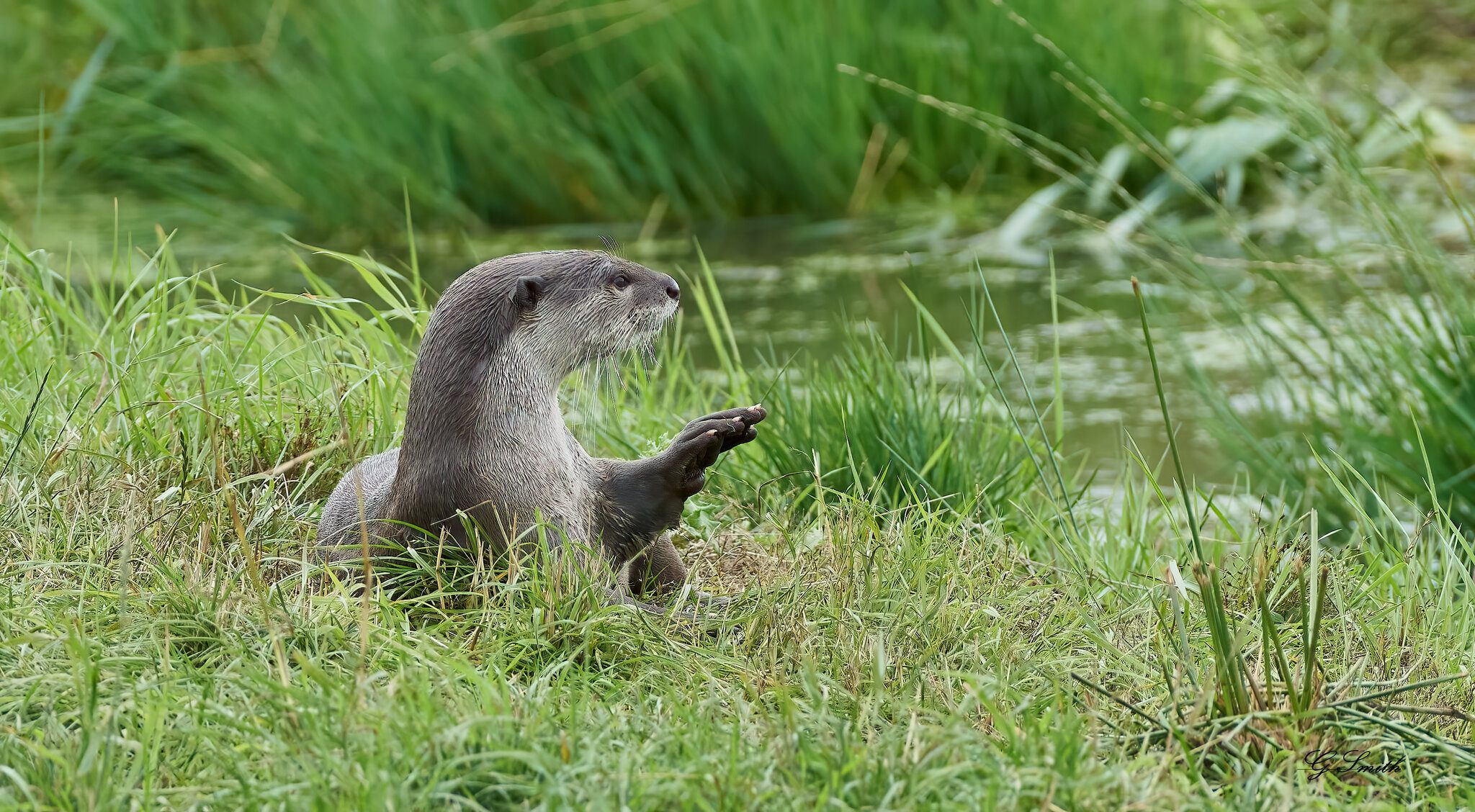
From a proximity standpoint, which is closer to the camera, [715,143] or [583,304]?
[583,304]

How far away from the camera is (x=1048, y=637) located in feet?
7.83

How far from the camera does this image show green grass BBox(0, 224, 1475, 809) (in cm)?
181

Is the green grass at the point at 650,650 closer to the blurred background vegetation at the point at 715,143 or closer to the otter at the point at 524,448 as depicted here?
the otter at the point at 524,448

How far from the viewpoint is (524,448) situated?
2.44 metres

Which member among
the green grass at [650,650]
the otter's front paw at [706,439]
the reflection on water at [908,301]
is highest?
the otter's front paw at [706,439]

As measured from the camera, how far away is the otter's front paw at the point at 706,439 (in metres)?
2.44

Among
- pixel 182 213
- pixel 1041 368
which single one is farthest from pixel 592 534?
pixel 182 213

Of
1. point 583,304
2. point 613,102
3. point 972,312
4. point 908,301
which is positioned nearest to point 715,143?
point 613,102

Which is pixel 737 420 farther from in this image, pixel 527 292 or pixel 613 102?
pixel 613 102

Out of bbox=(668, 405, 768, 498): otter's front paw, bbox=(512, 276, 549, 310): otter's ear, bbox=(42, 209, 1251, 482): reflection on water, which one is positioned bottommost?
bbox=(42, 209, 1251, 482): reflection on water

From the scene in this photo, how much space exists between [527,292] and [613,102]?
13.4ft
